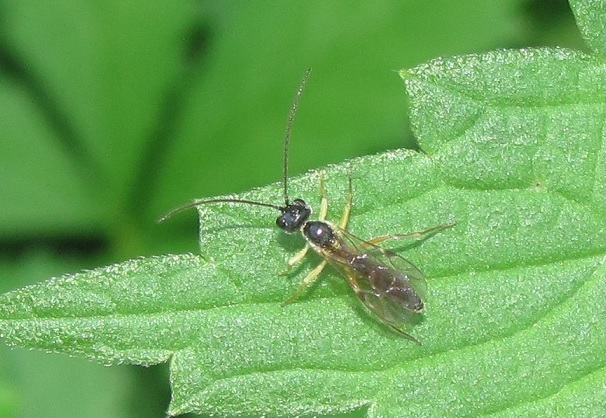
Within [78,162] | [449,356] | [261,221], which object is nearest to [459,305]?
[449,356]

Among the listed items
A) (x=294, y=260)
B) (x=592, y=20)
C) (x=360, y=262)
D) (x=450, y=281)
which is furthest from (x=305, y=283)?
(x=592, y=20)

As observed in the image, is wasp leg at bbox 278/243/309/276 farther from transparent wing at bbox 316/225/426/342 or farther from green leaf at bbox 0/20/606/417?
transparent wing at bbox 316/225/426/342

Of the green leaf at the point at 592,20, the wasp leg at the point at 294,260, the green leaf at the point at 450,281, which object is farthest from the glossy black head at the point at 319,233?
the green leaf at the point at 592,20

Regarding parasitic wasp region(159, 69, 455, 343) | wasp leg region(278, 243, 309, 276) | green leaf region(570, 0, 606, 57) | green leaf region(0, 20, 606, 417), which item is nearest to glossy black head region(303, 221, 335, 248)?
parasitic wasp region(159, 69, 455, 343)

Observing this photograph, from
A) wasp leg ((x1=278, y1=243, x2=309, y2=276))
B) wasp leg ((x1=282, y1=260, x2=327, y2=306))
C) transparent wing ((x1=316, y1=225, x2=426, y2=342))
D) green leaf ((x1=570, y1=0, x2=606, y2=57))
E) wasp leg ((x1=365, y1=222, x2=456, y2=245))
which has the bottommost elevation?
transparent wing ((x1=316, y1=225, x2=426, y2=342))

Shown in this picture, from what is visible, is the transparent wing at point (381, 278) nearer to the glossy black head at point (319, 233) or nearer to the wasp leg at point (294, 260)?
the glossy black head at point (319, 233)

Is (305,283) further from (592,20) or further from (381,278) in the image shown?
(592,20)
